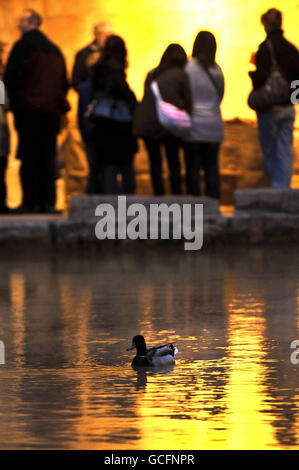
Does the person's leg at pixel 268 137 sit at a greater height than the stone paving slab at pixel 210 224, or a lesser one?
greater

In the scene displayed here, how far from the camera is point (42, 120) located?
16.1 m

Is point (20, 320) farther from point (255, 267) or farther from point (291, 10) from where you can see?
point (291, 10)

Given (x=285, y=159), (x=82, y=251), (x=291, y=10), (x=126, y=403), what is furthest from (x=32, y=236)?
(x=126, y=403)

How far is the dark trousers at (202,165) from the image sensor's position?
52.4 ft

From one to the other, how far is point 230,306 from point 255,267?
2715 millimetres

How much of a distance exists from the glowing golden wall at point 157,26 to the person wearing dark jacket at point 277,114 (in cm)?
218

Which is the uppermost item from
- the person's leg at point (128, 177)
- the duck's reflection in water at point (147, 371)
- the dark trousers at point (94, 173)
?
the dark trousers at point (94, 173)

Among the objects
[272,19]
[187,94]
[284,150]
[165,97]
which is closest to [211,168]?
[284,150]

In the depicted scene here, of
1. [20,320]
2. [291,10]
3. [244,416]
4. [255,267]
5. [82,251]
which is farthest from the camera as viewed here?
[291,10]

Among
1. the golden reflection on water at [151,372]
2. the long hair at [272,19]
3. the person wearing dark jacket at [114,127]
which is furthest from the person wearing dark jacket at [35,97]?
the golden reflection on water at [151,372]

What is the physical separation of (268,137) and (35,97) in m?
2.35

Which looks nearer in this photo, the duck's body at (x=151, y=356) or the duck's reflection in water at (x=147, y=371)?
the duck's reflection in water at (x=147, y=371)

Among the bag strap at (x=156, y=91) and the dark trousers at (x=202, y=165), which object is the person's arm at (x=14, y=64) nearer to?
the bag strap at (x=156, y=91)

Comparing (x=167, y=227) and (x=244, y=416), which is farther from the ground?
(x=167, y=227)
